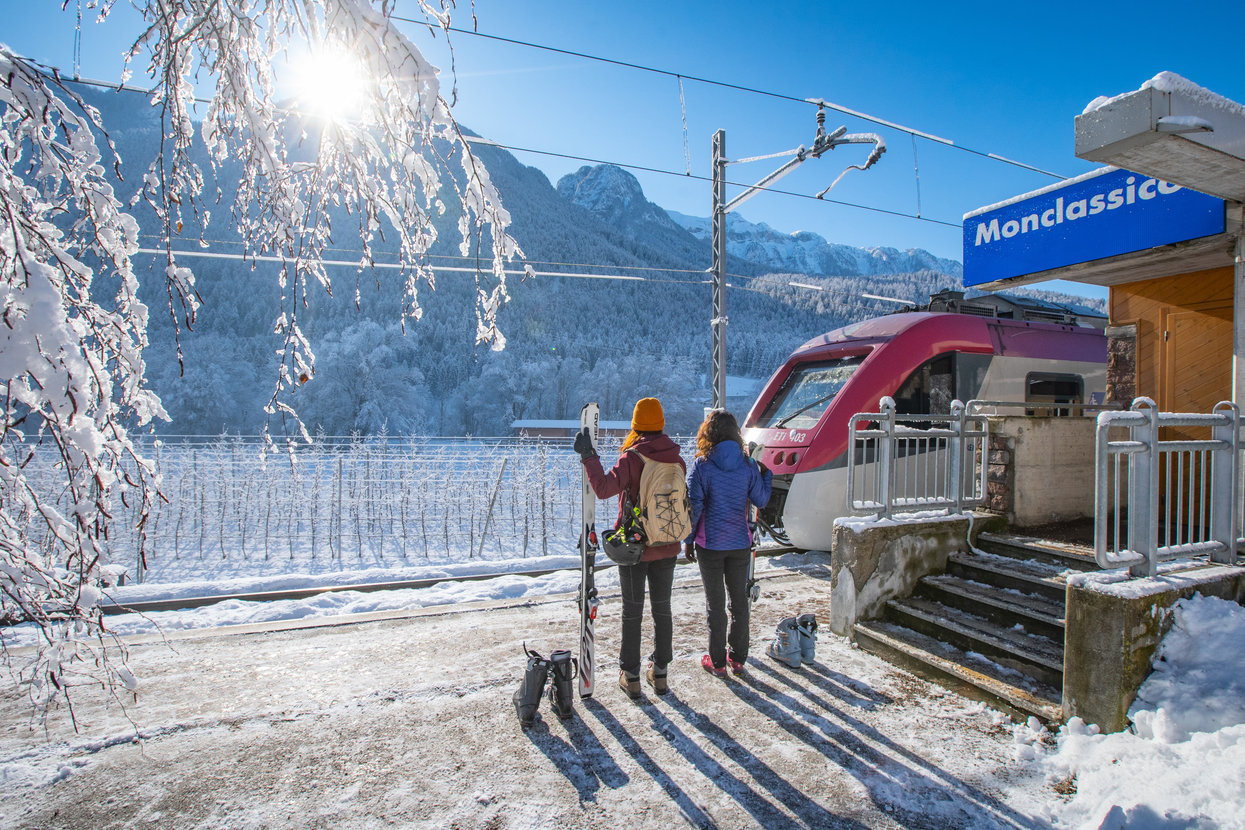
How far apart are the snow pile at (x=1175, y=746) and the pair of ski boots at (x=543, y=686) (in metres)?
2.47

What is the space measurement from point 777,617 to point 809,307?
9057cm

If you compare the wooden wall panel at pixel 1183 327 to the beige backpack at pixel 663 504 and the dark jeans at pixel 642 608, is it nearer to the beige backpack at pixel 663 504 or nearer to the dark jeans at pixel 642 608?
the beige backpack at pixel 663 504

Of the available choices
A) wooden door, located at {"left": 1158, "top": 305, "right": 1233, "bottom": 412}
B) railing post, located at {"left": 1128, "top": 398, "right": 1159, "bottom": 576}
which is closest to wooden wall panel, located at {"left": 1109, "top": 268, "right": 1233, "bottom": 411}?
wooden door, located at {"left": 1158, "top": 305, "right": 1233, "bottom": 412}

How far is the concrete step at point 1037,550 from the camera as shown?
4.91 m

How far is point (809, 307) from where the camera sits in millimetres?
90500

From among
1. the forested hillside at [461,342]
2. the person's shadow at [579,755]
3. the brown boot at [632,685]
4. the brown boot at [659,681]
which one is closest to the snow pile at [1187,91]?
the brown boot at [659,681]

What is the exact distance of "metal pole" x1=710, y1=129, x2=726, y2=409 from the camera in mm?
10062

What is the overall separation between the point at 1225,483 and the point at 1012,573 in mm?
1486

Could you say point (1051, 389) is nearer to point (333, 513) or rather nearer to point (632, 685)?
point (632, 685)

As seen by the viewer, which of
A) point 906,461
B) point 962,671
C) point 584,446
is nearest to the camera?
point 584,446

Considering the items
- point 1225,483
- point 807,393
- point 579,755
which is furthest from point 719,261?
point 579,755

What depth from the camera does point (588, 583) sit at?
3.87 meters

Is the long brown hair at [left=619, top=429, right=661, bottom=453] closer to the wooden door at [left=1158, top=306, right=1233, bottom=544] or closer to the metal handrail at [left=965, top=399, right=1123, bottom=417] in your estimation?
the metal handrail at [left=965, top=399, right=1123, bottom=417]

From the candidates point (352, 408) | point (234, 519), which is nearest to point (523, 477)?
point (234, 519)
